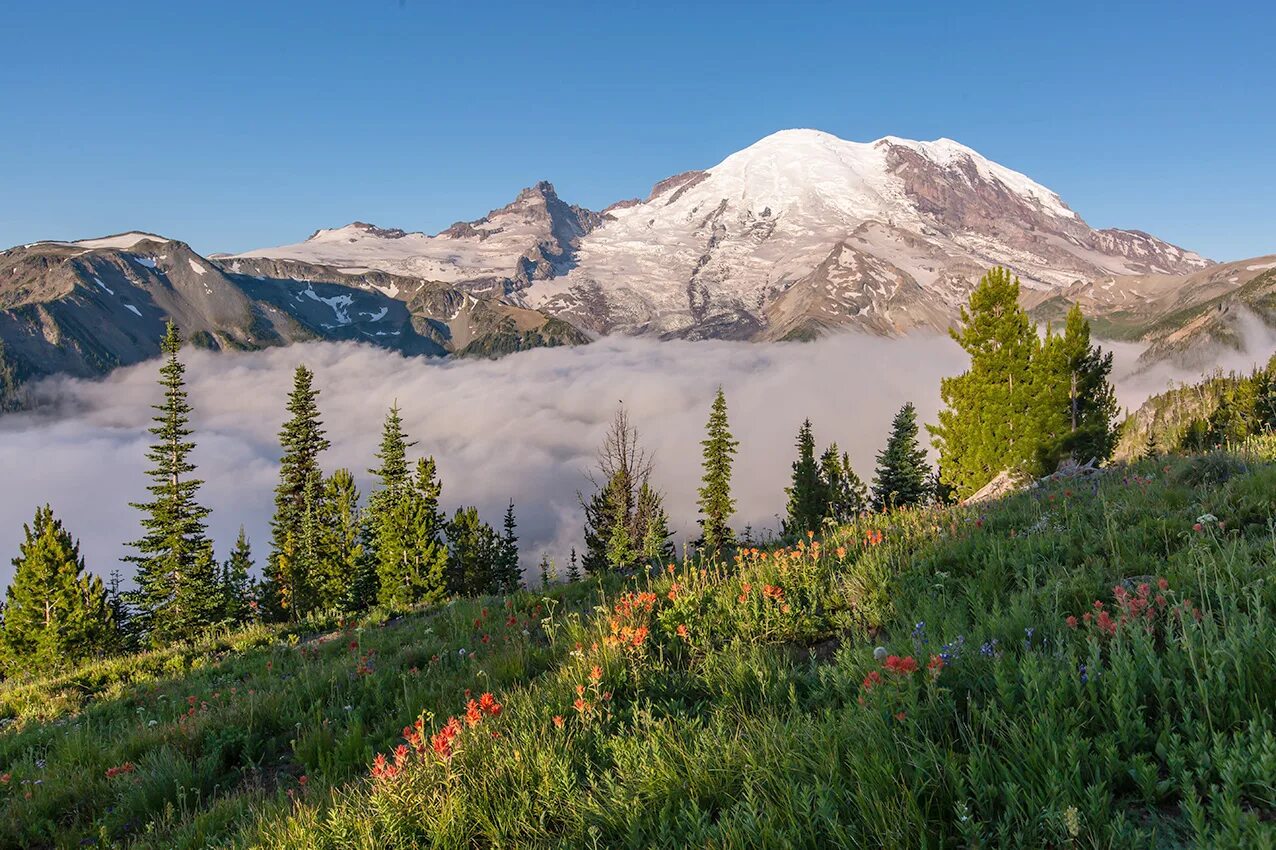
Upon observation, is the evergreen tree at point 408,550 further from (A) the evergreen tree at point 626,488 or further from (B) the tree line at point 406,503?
(A) the evergreen tree at point 626,488

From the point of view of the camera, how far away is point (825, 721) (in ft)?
10.2

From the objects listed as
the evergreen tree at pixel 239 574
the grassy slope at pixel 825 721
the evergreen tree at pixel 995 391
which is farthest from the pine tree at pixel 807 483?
the evergreen tree at pixel 239 574

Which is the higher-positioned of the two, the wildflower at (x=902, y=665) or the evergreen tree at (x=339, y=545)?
the wildflower at (x=902, y=665)

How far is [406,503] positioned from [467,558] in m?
15.5

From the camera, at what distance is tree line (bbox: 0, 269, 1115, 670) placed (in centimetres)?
3700

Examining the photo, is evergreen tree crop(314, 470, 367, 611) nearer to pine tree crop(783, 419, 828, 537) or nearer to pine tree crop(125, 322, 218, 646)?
pine tree crop(125, 322, 218, 646)

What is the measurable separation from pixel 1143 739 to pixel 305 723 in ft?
21.7

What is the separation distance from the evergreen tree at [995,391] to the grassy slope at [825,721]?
106ft

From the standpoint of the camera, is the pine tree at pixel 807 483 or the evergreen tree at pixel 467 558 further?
the evergreen tree at pixel 467 558

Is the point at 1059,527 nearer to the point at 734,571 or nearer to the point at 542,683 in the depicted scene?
the point at 734,571

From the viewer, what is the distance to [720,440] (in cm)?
6028

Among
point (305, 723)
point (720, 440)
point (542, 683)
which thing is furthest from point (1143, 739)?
point (720, 440)

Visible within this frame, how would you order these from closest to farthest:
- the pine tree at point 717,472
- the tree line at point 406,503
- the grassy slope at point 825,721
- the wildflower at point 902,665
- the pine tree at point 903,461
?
the grassy slope at point 825,721 < the wildflower at point 902,665 < the tree line at point 406,503 < the pine tree at point 717,472 < the pine tree at point 903,461

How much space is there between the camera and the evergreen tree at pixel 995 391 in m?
36.0
